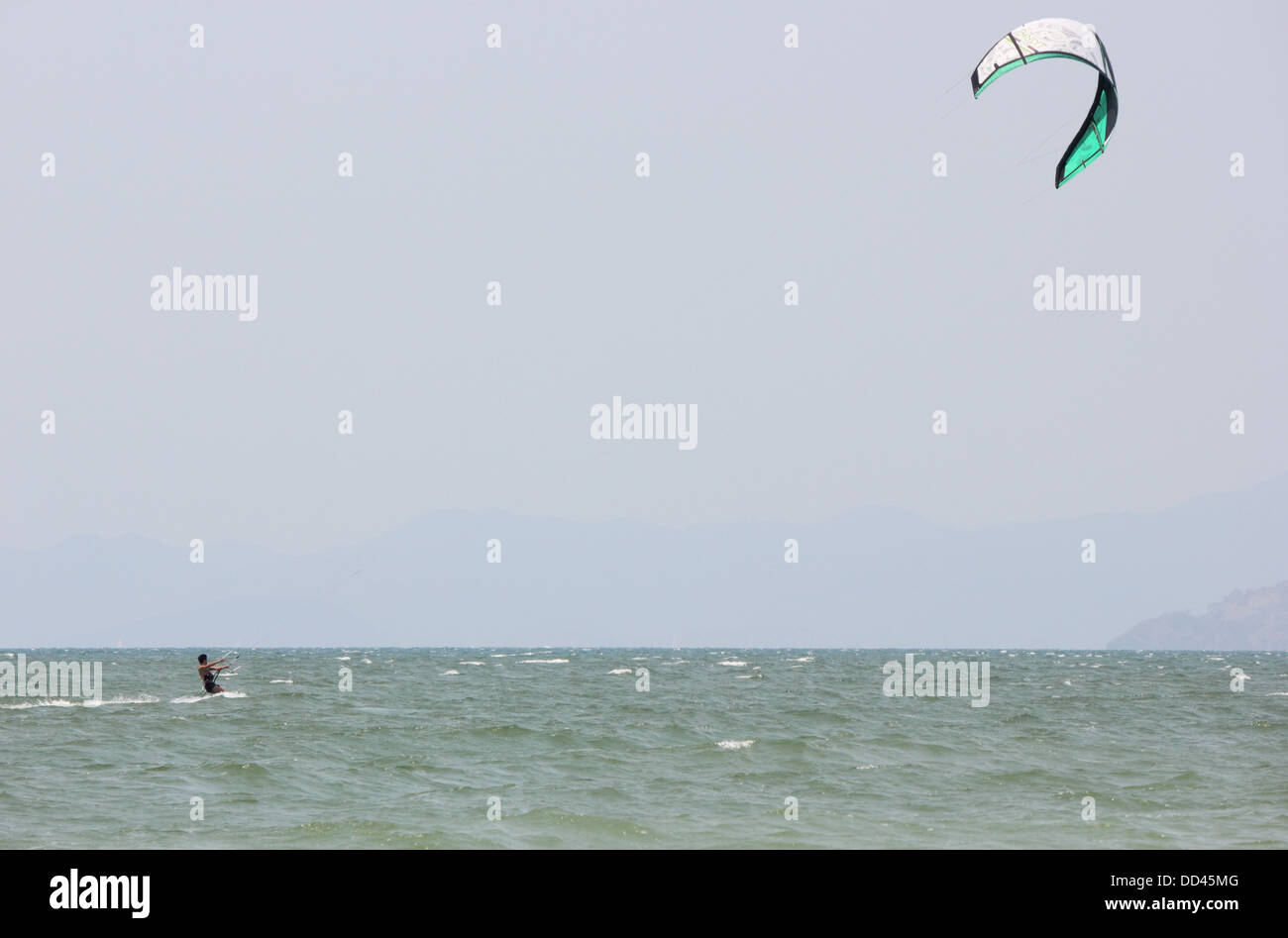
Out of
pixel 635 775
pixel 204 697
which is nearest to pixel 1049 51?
pixel 635 775

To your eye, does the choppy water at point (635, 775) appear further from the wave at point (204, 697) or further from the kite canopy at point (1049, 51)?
the kite canopy at point (1049, 51)

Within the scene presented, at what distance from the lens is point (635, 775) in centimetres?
2073

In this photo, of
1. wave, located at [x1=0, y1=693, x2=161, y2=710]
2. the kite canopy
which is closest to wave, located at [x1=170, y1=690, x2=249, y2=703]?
wave, located at [x1=0, y1=693, x2=161, y2=710]

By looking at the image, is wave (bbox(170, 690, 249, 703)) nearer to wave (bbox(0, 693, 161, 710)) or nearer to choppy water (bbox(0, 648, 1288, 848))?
choppy water (bbox(0, 648, 1288, 848))

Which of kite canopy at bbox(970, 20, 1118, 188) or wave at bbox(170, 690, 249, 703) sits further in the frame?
wave at bbox(170, 690, 249, 703)

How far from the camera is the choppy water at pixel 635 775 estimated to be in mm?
15680

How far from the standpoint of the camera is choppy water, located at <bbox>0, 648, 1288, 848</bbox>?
51.4 ft

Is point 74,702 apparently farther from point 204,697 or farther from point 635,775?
point 635,775

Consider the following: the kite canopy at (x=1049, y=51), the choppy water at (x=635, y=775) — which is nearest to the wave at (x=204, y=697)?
the choppy water at (x=635, y=775)

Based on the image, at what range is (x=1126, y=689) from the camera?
52.1 m
